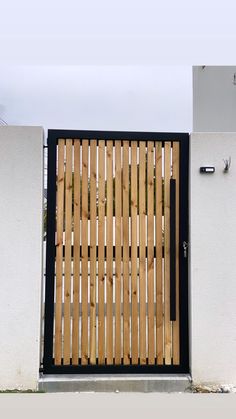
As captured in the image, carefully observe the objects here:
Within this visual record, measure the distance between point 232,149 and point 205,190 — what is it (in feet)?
1.49

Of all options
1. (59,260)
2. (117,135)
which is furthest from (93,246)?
(117,135)

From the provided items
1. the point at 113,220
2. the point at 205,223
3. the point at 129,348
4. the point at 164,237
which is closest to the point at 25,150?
the point at 113,220

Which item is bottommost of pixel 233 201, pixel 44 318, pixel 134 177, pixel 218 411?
pixel 218 411

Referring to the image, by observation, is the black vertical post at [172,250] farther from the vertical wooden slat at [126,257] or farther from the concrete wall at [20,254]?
the concrete wall at [20,254]

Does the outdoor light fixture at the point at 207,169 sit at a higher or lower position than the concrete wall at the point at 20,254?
higher

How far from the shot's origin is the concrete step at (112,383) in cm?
310

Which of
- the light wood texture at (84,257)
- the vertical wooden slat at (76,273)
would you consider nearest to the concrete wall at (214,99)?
the light wood texture at (84,257)

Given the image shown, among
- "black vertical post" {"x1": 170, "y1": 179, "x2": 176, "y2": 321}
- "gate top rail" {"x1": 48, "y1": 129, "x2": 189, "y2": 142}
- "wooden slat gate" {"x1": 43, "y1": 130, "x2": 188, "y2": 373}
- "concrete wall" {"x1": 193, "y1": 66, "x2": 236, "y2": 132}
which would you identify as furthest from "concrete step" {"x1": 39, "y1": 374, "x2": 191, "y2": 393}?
"concrete wall" {"x1": 193, "y1": 66, "x2": 236, "y2": 132}

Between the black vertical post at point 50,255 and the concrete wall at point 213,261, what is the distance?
1242 mm

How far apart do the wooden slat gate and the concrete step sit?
2.8 inches

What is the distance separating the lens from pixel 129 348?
128 inches

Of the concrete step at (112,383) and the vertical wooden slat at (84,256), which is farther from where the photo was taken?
the vertical wooden slat at (84,256)

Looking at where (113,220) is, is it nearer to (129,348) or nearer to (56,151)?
(56,151)

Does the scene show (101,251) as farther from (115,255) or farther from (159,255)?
(159,255)
